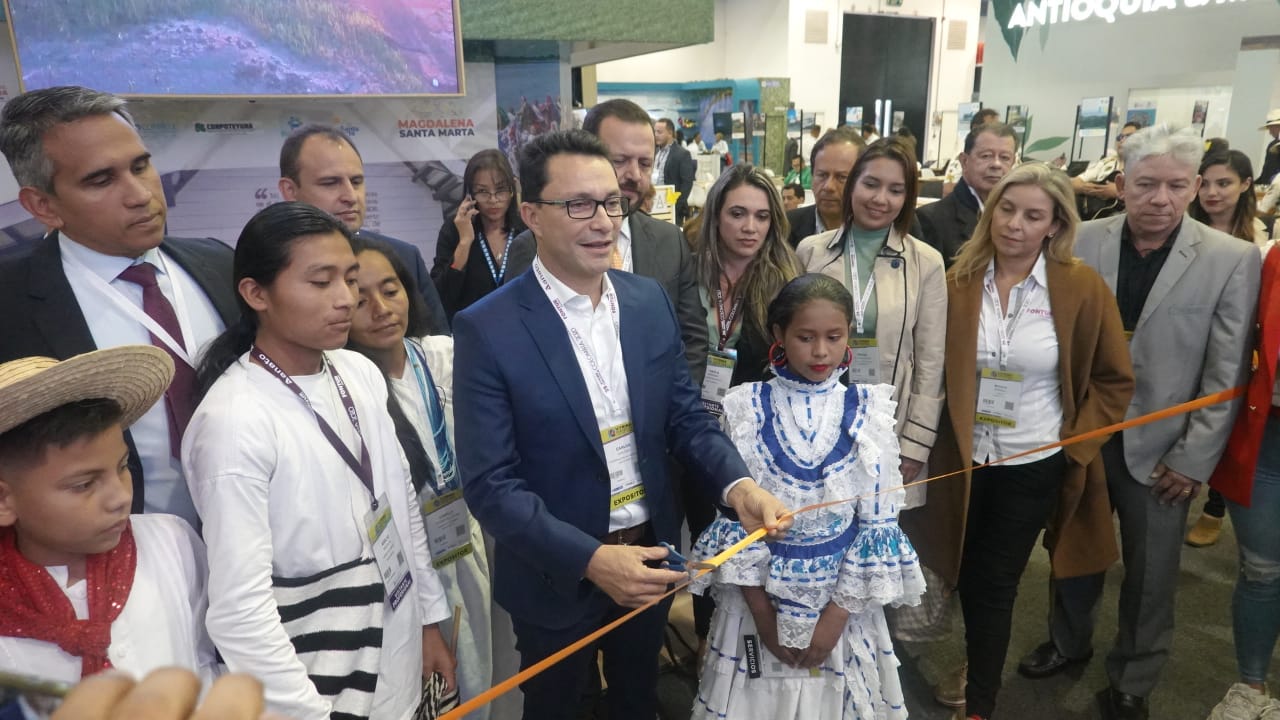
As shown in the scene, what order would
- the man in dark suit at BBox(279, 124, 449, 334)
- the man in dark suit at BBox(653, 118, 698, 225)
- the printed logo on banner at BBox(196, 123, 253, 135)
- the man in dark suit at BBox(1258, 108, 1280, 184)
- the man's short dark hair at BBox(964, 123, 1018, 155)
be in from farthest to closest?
the man in dark suit at BBox(653, 118, 698, 225) → the man in dark suit at BBox(1258, 108, 1280, 184) → the man's short dark hair at BBox(964, 123, 1018, 155) → the printed logo on banner at BBox(196, 123, 253, 135) → the man in dark suit at BBox(279, 124, 449, 334)

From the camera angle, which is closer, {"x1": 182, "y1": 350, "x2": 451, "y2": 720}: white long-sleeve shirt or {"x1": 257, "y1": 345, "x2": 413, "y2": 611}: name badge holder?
{"x1": 182, "y1": 350, "x2": 451, "y2": 720}: white long-sleeve shirt

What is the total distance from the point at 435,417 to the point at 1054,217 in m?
2.18

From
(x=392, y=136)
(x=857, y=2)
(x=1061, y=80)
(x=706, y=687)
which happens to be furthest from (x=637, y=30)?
(x=857, y=2)

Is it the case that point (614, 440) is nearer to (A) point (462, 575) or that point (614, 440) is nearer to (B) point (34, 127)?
(A) point (462, 575)

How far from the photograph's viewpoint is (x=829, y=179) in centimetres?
348

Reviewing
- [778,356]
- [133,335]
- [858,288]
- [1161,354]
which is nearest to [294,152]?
[133,335]

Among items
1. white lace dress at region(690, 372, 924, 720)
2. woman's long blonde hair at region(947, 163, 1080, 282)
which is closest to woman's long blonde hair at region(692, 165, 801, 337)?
white lace dress at region(690, 372, 924, 720)

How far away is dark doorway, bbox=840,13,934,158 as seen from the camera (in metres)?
16.8

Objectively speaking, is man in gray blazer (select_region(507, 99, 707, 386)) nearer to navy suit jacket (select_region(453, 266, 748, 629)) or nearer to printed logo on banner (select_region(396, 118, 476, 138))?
navy suit jacket (select_region(453, 266, 748, 629))

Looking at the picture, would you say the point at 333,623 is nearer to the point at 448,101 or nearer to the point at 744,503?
the point at 744,503

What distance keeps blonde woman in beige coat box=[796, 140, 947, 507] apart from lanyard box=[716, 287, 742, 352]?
37 centimetres

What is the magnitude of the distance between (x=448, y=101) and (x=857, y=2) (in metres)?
15.0

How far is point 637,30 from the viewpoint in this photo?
4.18 m

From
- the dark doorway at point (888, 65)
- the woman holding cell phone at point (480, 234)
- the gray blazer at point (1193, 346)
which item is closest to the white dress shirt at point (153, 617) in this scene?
the woman holding cell phone at point (480, 234)
